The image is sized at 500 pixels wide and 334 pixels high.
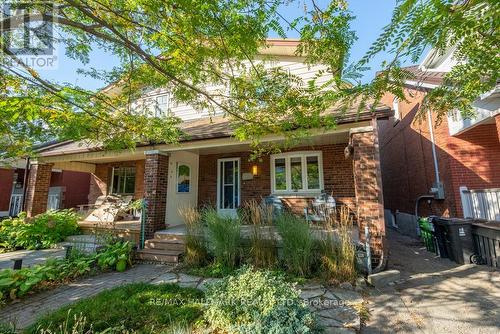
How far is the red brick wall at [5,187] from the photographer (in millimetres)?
14023

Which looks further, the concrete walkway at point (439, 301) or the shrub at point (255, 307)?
the concrete walkway at point (439, 301)

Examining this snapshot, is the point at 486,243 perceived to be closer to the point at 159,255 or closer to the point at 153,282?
the point at 153,282

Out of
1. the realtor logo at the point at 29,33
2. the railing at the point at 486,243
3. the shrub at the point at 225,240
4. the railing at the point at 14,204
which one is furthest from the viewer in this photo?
the railing at the point at 14,204

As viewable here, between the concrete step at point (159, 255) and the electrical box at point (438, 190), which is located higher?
the electrical box at point (438, 190)

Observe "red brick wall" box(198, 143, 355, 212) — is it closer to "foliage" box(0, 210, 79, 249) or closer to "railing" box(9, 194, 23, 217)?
"foliage" box(0, 210, 79, 249)

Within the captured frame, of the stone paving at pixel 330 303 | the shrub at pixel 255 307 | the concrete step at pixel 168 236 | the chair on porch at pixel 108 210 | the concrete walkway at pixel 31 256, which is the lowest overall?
the stone paving at pixel 330 303

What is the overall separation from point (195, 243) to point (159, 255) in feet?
4.23

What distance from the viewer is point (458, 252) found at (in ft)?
18.9

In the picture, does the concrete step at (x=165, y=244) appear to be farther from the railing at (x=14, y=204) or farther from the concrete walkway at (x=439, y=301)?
the railing at (x=14, y=204)

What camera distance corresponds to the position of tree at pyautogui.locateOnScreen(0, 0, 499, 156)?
1976 mm

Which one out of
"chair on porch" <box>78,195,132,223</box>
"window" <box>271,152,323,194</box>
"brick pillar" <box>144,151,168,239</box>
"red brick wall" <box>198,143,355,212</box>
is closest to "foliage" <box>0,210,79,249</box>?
"chair on porch" <box>78,195,132,223</box>

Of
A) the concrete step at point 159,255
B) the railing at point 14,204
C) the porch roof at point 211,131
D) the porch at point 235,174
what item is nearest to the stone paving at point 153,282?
the concrete step at point 159,255

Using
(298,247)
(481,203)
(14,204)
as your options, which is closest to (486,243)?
(481,203)

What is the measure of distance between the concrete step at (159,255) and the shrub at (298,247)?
2.90 meters
